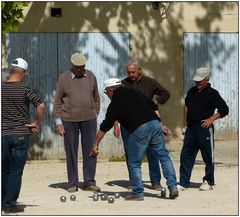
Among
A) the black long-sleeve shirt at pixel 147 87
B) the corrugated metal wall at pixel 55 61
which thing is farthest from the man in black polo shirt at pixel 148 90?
the corrugated metal wall at pixel 55 61

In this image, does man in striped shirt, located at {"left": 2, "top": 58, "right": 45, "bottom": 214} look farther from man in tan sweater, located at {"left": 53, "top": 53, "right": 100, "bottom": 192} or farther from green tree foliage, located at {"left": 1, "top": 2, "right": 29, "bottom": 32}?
green tree foliage, located at {"left": 1, "top": 2, "right": 29, "bottom": 32}

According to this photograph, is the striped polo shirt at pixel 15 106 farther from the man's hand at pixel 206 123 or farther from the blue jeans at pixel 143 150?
the man's hand at pixel 206 123

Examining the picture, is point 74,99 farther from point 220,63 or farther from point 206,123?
point 220,63

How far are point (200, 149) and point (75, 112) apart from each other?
1766mm

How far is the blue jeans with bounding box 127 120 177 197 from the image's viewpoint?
10703mm

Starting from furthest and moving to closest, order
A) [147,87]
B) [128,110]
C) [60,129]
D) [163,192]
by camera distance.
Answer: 1. [60,129]
2. [147,87]
3. [163,192]
4. [128,110]

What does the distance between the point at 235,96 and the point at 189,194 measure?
6.19 meters

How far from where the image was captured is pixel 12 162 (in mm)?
9906

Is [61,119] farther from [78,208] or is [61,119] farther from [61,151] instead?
[61,151]

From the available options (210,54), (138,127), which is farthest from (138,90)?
(210,54)

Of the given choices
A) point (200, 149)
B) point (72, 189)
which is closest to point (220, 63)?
point (200, 149)

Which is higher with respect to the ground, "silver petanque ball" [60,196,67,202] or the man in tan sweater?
the man in tan sweater

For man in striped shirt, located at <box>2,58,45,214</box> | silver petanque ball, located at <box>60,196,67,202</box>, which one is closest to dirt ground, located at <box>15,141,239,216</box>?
silver petanque ball, located at <box>60,196,67,202</box>

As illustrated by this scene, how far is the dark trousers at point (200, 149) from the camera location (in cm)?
1178
